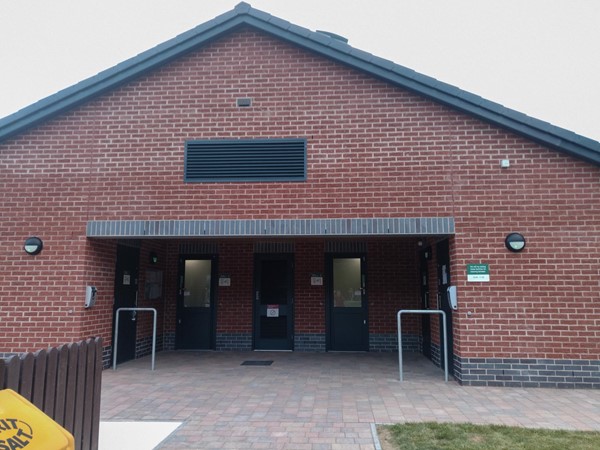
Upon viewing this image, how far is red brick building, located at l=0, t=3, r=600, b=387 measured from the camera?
261 inches

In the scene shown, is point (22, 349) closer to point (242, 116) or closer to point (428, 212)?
point (242, 116)

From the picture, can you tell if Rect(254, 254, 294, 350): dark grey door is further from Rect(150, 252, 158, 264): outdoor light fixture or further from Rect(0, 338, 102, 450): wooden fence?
Rect(0, 338, 102, 450): wooden fence

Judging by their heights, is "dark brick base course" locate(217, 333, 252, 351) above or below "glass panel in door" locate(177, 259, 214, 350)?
below

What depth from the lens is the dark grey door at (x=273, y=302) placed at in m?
10.1

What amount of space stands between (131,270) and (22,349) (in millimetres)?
2353

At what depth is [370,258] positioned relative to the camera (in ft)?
33.4

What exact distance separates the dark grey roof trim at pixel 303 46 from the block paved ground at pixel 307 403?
13.0 feet

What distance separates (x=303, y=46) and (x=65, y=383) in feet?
20.3

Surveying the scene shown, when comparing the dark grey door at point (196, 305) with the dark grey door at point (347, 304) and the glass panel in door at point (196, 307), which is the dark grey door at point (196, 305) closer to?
the glass panel in door at point (196, 307)

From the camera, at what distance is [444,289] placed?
7.67 m

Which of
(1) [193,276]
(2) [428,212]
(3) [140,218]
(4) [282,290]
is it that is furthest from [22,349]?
(2) [428,212]

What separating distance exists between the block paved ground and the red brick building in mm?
779

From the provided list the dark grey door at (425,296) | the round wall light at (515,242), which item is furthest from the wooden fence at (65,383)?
the dark grey door at (425,296)

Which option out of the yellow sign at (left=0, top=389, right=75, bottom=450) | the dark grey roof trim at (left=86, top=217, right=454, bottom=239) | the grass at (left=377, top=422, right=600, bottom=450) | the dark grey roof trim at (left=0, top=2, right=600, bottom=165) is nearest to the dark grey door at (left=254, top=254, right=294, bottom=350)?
the dark grey roof trim at (left=86, top=217, right=454, bottom=239)
